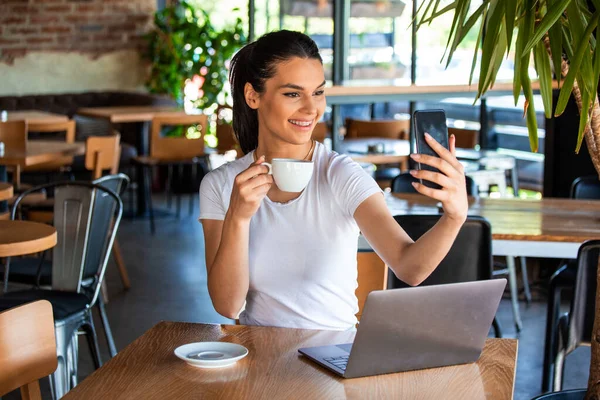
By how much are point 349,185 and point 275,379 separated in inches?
25.9

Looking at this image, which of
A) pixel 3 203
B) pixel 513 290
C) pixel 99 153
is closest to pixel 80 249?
pixel 3 203

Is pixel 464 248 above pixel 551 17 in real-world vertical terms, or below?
below

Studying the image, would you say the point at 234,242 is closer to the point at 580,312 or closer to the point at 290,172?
the point at 290,172

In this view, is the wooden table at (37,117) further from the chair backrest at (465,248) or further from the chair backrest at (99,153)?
the chair backrest at (465,248)

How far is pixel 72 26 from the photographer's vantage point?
29.6ft

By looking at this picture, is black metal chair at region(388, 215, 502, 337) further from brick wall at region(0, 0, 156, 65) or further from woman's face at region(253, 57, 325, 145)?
brick wall at region(0, 0, 156, 65)

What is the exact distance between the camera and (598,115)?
1.93 metres

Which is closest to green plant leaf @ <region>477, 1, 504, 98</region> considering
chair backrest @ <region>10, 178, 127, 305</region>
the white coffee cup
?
the white coffee cup

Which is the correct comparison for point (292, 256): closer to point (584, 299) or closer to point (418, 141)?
point (418, 141)

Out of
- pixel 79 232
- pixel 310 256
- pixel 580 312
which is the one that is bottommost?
pixel 580 312

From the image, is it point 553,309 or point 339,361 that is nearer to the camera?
point 339,361

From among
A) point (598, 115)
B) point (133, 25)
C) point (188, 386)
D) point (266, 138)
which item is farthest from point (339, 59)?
point (133, 25)

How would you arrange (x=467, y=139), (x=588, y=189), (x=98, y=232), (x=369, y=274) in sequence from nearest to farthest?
(x=369, y=274) → (x=98, y=232) → (x=588, y=189) → (x=467, y=139)

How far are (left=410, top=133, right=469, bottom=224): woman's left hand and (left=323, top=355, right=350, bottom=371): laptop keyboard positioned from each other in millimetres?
340
